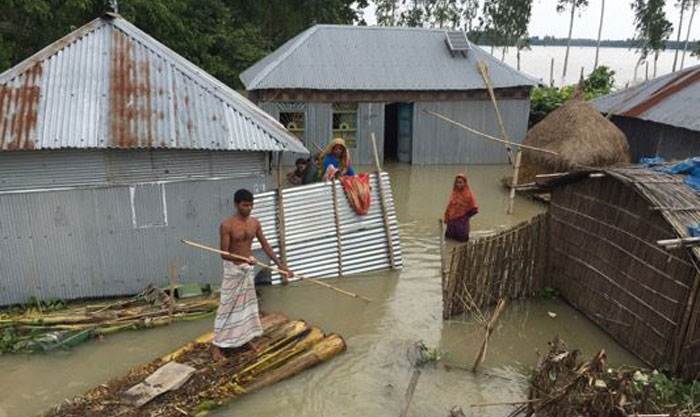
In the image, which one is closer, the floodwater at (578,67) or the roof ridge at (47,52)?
the roof ridge at (47,52)

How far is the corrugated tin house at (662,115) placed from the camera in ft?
43.1

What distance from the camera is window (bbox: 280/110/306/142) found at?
15.9 metres

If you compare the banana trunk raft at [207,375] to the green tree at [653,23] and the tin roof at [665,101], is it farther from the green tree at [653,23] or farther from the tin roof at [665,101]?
the green tree at [653,23]

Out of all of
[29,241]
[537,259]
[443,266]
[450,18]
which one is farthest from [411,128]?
[450,18]

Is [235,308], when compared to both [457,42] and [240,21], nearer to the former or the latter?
[457,42]

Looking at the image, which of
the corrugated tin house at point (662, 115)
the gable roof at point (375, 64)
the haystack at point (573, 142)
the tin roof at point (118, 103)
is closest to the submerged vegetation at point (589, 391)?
the tin roof at point (118, 103)

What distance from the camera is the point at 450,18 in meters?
41.1

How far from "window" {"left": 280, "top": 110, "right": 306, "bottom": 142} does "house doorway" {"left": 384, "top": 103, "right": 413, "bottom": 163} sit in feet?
11.5

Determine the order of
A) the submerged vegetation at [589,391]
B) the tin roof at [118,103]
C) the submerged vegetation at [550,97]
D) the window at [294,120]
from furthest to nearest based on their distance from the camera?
the submerged vegetation at [550,97]
the window at [294,120]
the tin roof at [118,103]
the submerged vegetation at [589,391]

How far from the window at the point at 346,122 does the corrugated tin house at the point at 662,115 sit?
26.2 ft

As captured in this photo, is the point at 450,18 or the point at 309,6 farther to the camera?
the point at 450,18

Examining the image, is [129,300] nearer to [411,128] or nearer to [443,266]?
[443,266]

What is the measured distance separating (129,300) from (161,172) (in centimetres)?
181

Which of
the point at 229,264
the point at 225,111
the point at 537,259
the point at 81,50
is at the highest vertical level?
the point at 81,50
